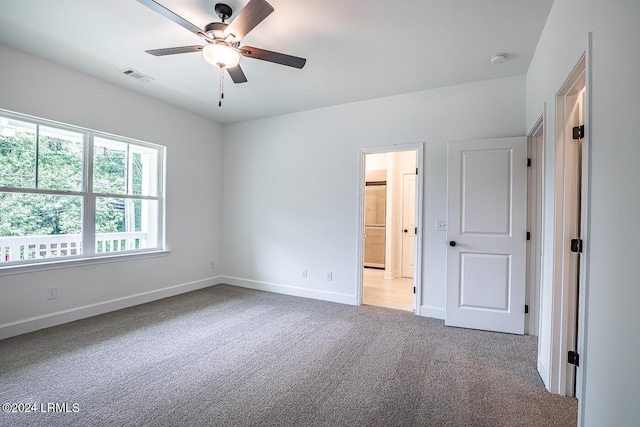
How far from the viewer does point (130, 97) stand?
3852 mm

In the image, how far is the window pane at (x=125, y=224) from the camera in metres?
3.67

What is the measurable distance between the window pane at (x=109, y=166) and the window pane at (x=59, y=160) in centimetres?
18

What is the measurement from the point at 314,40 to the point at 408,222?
4.24 m

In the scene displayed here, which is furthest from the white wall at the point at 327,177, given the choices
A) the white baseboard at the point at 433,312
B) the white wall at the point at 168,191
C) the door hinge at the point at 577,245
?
the door hinge at the point at 577,245

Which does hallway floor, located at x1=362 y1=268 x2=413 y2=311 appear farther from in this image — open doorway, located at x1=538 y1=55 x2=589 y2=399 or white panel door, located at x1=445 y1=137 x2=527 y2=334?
open doorway, located at x1=538 y1=55 x2=589 y2=399

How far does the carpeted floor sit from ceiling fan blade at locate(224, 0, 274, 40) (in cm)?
247

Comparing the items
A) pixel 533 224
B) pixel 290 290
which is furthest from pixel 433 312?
pixel 290 290

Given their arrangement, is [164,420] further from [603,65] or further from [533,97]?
[533,97]

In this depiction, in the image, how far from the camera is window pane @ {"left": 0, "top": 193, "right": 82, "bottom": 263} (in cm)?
293

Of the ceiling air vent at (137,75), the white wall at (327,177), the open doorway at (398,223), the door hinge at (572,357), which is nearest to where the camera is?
the door hinge at (572,357)

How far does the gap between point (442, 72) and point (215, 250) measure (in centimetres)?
425

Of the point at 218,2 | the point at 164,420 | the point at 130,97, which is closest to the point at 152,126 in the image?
the point at 130,97

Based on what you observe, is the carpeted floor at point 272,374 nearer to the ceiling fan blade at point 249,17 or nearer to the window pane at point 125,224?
the window pane at point 125,224

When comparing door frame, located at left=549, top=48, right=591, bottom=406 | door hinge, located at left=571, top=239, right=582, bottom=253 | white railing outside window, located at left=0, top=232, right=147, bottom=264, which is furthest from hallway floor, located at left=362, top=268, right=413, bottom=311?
white railing outside window, located at left=0, top=232, right=147, bottom=264
